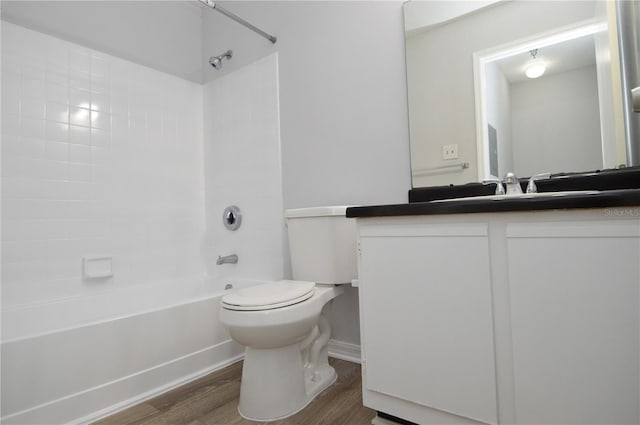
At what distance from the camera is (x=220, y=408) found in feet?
4.54

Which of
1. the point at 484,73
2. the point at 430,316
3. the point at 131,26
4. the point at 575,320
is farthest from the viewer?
the point at 131,26

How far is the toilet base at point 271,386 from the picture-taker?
4.26 ft

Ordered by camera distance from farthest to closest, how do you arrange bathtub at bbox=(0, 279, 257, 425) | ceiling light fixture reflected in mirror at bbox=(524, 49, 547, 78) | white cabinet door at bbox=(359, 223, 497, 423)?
ceiling light fixture reflected in mirror at bbox=(524, 49, 547, 78)
bathtub at bbox=(0, 279, 257, 425)
white cabinet door at bbox=(359, 223, 497, 423)

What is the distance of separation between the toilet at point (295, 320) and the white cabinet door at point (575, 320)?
30.2 inches

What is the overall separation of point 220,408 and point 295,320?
51 cm

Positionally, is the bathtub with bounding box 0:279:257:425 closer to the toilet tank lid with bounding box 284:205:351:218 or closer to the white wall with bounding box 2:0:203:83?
the toilet tank lid with bounding box 284:205:351:218

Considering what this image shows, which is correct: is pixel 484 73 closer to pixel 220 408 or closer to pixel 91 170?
pixel 220 408

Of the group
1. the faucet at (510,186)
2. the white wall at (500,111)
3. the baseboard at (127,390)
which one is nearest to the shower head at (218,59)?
the white wall at (500,111)

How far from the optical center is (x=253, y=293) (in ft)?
4.57

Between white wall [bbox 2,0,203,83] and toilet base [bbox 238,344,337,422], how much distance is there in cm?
207

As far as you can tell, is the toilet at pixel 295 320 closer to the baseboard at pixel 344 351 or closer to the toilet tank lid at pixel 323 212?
the toilet tank lid at pixel 323 212

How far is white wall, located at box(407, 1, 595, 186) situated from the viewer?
1.42m

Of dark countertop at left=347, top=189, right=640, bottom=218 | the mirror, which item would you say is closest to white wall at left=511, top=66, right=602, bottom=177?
the mirror

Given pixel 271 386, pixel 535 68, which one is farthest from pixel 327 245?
pixel 535 68
